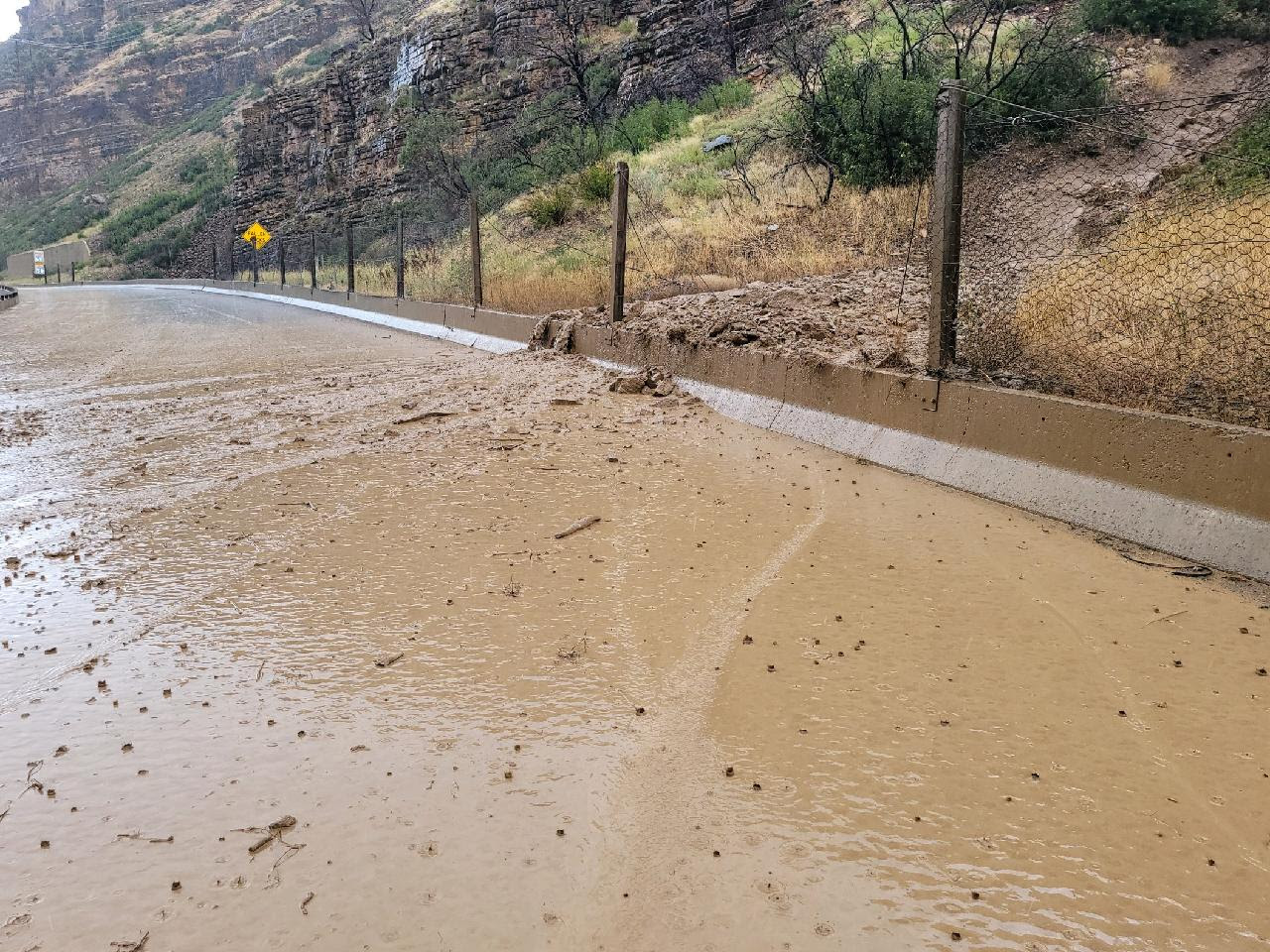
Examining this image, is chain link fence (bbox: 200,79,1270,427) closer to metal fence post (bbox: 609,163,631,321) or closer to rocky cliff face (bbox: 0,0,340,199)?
metal fence post (bbox: 609,163,631,321)

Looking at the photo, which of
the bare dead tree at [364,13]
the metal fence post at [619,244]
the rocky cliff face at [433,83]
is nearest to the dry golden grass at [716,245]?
the metal fence post at [619,244]

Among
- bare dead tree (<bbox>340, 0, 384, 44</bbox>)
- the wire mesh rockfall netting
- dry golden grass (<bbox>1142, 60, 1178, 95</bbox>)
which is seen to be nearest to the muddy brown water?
the wire mesh rockfall netting

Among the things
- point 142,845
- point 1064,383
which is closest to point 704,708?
point 142,845

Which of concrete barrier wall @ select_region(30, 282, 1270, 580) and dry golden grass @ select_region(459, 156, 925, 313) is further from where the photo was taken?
dry golden grass @ select_region(459, 156, 925, 313)

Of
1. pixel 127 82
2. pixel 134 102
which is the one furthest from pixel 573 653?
pixel 127 82

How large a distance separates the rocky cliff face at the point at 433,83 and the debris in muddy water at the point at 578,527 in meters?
29.3

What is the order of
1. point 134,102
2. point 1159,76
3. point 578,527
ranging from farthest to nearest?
point 134,102, point 1159,76, point 578,527

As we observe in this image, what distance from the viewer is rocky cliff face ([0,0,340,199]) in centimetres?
9631

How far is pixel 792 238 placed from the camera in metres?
15.2

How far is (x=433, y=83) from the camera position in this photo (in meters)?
Result: 45.2

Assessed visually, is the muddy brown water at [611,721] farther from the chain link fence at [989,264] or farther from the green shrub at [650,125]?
the green shrub at [650,125]

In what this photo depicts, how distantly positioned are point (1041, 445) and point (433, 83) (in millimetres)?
45245

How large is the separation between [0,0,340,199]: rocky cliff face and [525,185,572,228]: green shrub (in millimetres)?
80601

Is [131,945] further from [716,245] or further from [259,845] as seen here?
[716,245]
